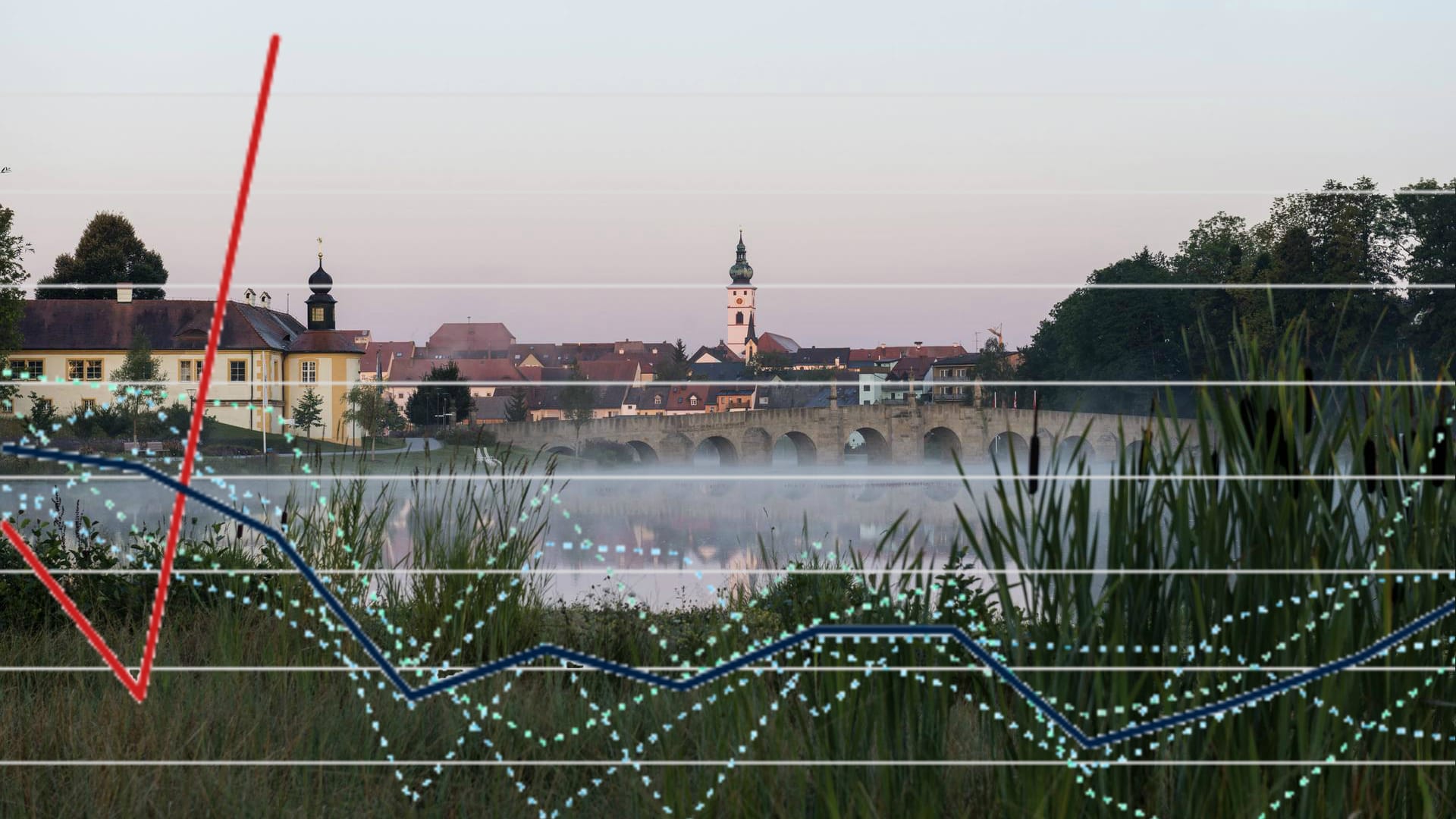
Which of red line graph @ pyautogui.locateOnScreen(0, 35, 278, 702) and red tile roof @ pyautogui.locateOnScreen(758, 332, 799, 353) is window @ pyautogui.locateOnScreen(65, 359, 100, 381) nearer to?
red line graph @ pyautogui.locateOnScreen(0, 35, 278, 702)

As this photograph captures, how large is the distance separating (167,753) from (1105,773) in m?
2.45

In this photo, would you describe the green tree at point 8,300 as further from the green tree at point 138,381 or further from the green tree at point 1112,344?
the green tree at point 1112,344

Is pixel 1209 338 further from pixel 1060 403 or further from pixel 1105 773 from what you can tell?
pixel 1105 773

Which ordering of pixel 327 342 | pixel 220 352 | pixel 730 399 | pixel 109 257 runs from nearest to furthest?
pixel 220 352 → pixel 327 342 → pixel 730 399 → pixel 109 257

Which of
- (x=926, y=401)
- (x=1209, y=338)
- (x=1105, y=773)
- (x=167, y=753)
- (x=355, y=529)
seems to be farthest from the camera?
(x=355, y=529)

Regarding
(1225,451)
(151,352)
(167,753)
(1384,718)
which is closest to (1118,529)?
(1225,451)

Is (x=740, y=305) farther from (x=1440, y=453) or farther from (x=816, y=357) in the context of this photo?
(x=1440, y=453)

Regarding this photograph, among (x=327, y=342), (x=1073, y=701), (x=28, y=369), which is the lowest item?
(x=1073, y=701)

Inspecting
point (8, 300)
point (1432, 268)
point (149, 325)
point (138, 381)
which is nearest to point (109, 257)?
point (8, 300)

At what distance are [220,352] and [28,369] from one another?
17.3 inches

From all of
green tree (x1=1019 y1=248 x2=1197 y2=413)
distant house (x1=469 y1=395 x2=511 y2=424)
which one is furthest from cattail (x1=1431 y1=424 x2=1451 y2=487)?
distant house (x1=469 y1=395 x2=511 y2=424)

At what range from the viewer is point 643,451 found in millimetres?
3354

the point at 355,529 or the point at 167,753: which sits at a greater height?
the point at 355,529

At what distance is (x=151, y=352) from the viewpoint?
10.9 ft
